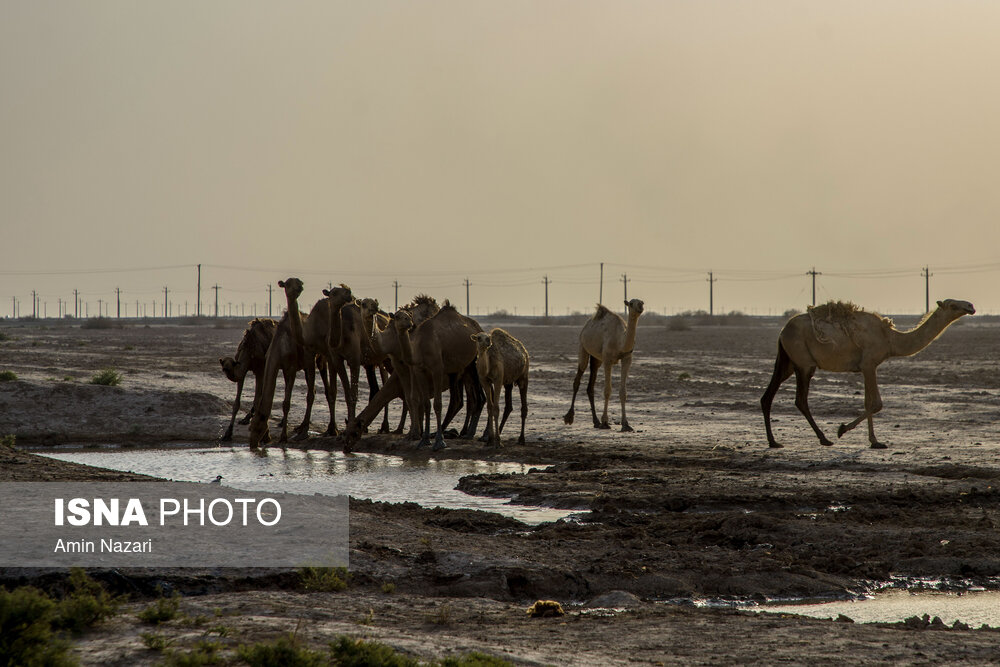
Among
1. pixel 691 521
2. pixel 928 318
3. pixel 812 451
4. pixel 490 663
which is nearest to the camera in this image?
pixel 490 663

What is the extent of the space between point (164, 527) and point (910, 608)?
214 inches

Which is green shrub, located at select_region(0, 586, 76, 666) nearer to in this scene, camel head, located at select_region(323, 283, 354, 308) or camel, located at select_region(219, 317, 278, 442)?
camel head, located at select_region(323, 283, 354, 308)

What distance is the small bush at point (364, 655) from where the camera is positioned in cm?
529

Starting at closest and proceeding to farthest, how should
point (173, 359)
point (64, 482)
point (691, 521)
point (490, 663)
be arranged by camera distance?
1. point (490, 663)
2. point (691, 521)
3. point (64, 482)
4. point (173, 359)

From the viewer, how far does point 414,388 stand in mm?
18047

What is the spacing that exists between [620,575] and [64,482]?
19.6ft

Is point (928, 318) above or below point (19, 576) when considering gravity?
above

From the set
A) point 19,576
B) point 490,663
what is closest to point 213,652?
point 490,663

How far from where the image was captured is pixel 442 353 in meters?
18.2

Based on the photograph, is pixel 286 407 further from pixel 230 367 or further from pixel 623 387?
pixel 623 387

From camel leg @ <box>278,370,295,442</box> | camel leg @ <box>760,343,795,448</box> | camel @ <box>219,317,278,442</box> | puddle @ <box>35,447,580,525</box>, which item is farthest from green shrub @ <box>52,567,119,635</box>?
camel @ <box>219,317,278,442</box>

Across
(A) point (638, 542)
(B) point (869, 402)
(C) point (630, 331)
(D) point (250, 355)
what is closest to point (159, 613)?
(A) point (638, 542)

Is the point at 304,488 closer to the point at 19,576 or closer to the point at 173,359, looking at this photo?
the point at 19,576

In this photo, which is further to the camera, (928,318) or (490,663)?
(928,318)
